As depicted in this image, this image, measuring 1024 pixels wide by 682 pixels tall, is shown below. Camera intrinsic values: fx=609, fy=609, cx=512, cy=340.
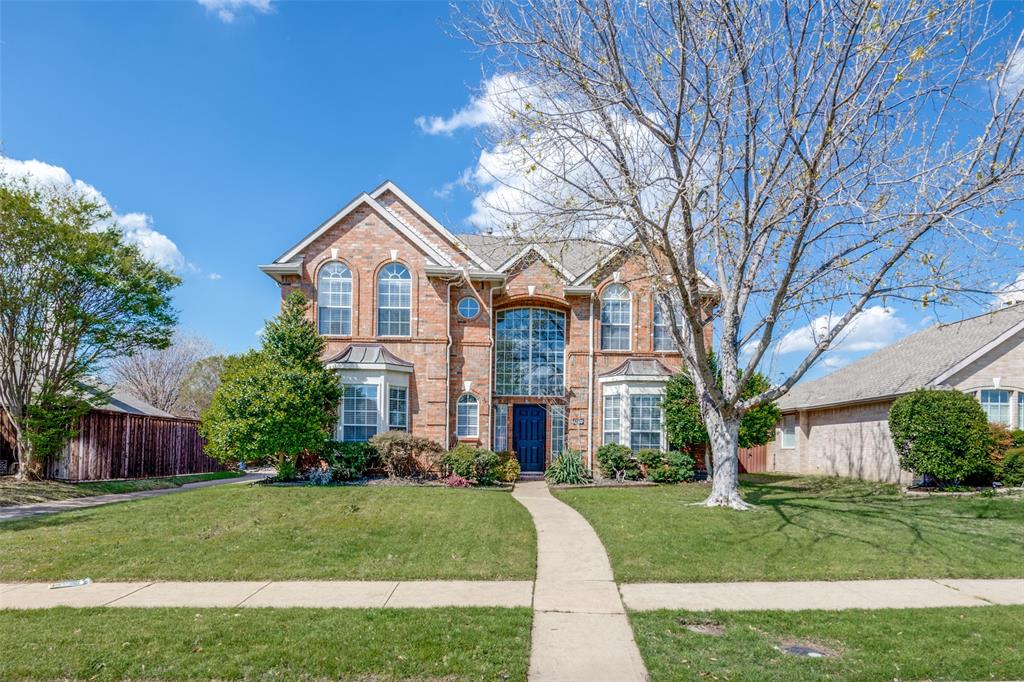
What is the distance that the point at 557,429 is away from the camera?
1966 cm

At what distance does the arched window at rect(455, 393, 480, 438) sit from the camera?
19.1 m

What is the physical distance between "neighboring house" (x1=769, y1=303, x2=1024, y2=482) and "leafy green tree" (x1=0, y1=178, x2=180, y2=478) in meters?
21.0

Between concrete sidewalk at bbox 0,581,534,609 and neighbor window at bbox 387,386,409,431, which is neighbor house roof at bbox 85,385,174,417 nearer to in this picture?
neighbor window at bbox 387,386,409,431

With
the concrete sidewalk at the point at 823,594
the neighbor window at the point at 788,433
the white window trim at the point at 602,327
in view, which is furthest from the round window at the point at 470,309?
the neighbor window at the point at 788,433

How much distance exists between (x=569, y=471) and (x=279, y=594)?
37.5 ft

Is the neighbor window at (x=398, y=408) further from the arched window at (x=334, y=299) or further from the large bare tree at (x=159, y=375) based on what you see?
the large bare tree at (x=159, y=375)

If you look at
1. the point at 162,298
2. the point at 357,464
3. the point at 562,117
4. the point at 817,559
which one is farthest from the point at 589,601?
the point at 162,298

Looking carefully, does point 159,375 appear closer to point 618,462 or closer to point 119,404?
point 119,404

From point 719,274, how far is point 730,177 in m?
2.45

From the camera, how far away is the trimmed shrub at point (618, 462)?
1800 centimetres

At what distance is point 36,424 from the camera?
54.2ft

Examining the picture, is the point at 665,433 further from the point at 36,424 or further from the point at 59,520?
the point at 36,424

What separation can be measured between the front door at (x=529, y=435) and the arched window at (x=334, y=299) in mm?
5997

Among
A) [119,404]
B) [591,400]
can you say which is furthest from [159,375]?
[591,400]
